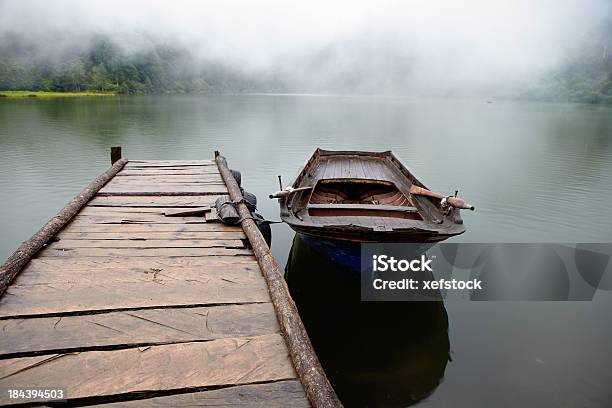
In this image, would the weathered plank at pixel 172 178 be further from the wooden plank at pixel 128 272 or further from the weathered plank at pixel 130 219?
the wooden plank at pixel 128 272

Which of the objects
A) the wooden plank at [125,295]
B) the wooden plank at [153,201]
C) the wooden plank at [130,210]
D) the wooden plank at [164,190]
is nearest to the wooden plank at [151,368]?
the wooden plank at [125,295]

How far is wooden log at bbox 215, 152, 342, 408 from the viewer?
A: 9.45 feet

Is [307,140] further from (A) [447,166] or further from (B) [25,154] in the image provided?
(B) [25,154]

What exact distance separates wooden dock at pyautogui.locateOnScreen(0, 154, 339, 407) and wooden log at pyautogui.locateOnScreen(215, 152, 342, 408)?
0.05 feet

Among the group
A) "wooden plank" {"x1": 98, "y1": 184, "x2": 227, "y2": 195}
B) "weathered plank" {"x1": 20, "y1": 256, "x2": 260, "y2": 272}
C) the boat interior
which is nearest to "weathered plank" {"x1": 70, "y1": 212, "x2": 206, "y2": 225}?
"wooden plank" {"x1": 98, "y1": 184, "x2": 227, "y2": 195}

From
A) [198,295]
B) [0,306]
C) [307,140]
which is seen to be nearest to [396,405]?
[198,295]

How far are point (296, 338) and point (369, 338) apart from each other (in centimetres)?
381

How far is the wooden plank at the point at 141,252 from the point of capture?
17.0 ft

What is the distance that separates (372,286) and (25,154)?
20.9 meters

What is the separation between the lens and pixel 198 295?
424 cm

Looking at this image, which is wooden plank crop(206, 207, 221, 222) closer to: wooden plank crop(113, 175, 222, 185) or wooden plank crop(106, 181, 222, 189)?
wooden plank crop(106, 181, 222, 189)

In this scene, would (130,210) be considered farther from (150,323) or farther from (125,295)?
(150,323)

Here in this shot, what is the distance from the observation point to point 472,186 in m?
17.2

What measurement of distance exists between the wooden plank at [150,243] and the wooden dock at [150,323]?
1cm
